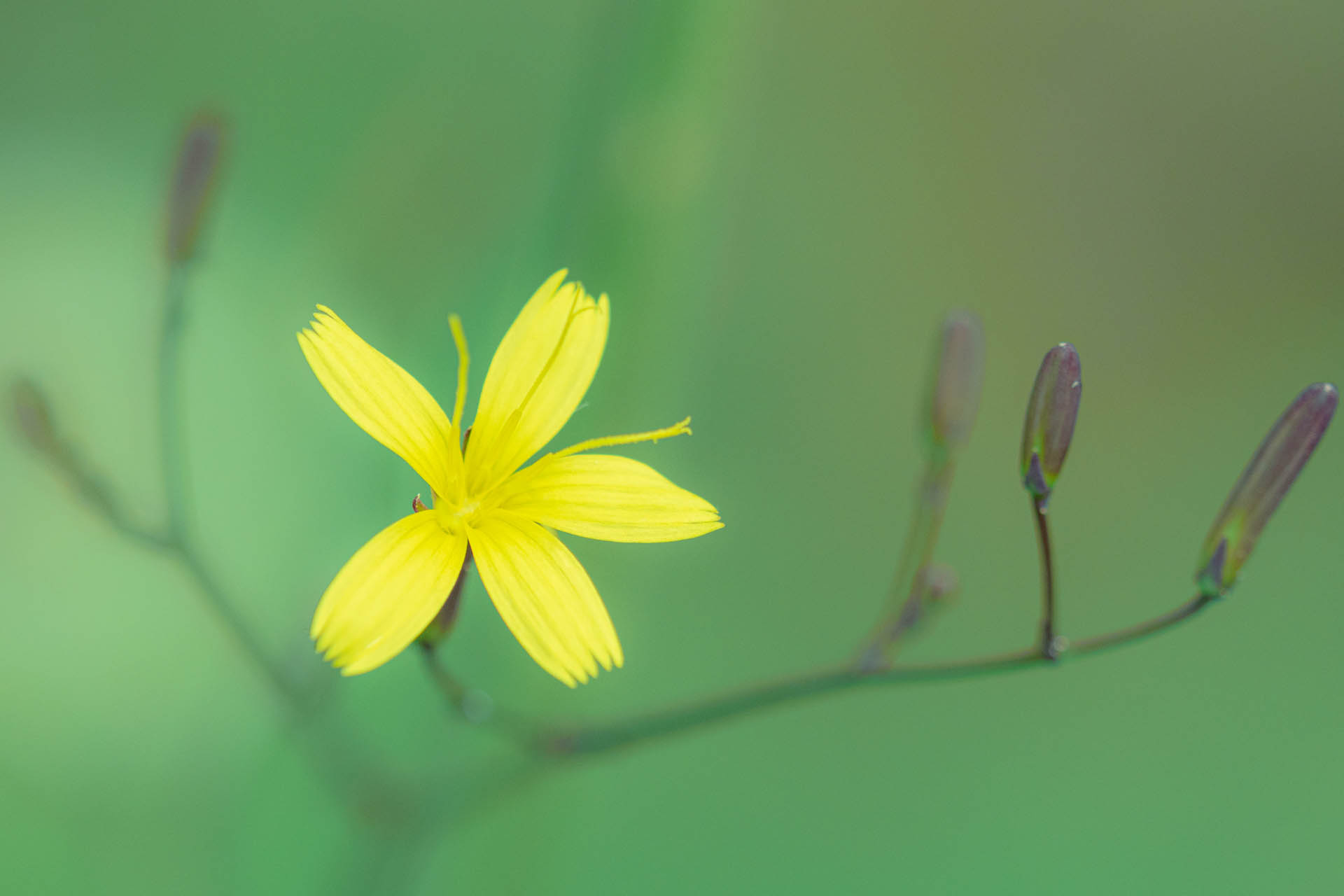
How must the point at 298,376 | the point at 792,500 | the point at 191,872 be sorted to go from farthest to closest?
the point at 792,500, the point at 298,376, the point at 191,872

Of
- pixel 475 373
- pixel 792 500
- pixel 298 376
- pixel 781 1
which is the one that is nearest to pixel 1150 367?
pixel 792 500

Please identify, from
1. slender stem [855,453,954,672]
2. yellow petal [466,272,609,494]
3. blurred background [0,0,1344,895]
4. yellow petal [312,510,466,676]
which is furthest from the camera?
blurred background [0,0,1344,895]

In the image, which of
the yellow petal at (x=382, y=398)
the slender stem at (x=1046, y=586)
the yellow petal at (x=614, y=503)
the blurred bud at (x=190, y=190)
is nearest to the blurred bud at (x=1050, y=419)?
the slender stem at (x=1046, y=586)

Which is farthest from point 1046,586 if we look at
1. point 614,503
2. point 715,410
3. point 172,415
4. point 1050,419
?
point 172,415

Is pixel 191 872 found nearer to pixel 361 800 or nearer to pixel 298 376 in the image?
pixel 361 800

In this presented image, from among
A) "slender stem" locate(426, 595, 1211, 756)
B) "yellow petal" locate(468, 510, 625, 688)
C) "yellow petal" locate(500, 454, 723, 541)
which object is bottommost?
"slender stem" locate(426, 595, 1211, 756)

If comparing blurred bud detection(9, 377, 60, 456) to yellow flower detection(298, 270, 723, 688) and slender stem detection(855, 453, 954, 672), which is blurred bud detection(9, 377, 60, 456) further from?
slender stem detection(855, 453, 954, 672)

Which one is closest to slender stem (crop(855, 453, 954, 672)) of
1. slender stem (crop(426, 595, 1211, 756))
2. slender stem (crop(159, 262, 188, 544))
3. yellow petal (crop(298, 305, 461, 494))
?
slender stem (crop(426, 595, 1211, 756))

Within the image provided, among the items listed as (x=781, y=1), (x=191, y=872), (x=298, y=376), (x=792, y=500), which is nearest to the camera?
(x=191, y=872)
